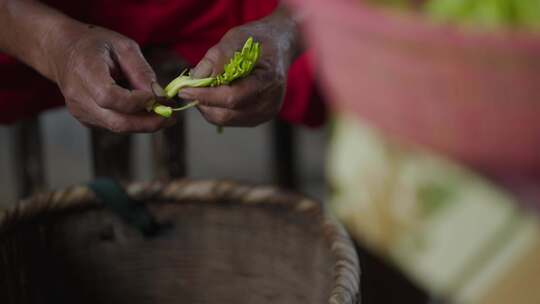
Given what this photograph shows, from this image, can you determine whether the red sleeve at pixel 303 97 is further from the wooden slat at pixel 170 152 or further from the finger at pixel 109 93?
the finger at pixel 109 93

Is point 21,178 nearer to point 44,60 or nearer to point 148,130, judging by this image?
point 44,60

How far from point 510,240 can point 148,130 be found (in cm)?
63

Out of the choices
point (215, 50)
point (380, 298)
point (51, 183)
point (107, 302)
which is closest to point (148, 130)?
point (215, 50)

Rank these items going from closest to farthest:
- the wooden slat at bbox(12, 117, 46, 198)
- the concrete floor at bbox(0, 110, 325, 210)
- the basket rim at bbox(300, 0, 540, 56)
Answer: the basket rim at bbox(300, 0, 540, 56) → the wooden slat at bbox(12, 117, 46, 198) → the concrete floor at bbox(0, 110, 325, 210)

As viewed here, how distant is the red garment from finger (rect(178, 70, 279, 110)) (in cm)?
34

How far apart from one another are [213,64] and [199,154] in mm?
1790

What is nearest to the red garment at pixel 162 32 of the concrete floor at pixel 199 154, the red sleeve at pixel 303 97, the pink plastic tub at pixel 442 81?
the red sleeve at pixel 303 97

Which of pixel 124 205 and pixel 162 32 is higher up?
pixel 162 32

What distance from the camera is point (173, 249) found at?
1484mm

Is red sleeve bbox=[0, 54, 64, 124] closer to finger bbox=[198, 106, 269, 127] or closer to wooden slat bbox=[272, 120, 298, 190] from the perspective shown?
finger bbox=[198, 106, 269, 127]

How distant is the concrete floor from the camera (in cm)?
263

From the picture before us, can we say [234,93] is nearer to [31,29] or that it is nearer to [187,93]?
[187,93]

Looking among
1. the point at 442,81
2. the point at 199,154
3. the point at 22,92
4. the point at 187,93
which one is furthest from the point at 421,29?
the point at 199,154

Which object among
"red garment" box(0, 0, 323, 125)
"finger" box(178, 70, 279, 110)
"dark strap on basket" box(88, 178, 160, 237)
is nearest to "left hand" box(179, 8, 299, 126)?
"finger" box(178, 70, 279, 110)
